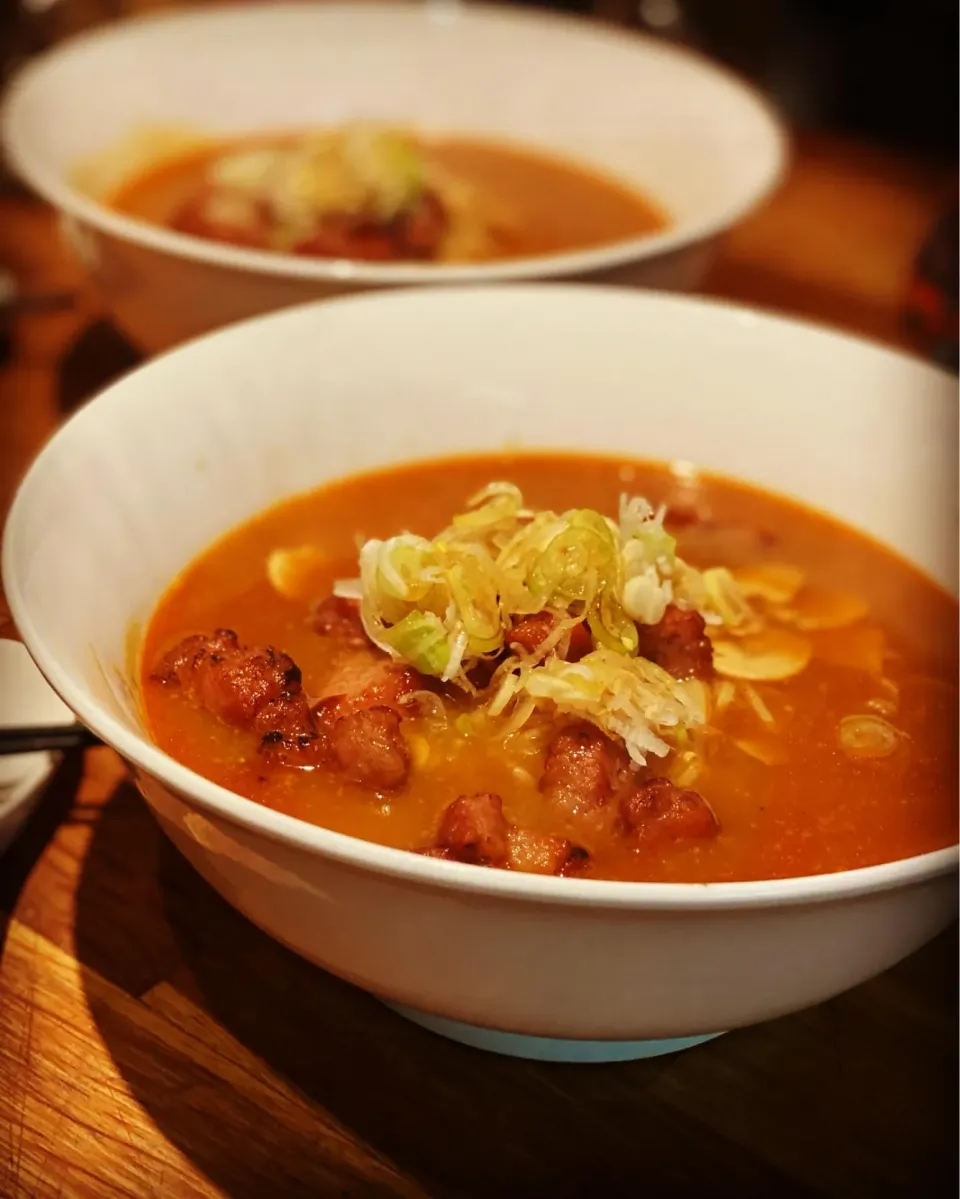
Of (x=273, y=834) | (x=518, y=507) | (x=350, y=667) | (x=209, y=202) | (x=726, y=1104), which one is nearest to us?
(x=273, y=834)

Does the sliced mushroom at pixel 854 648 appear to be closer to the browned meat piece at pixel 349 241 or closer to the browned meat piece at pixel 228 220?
the browned meat piece at pixel 349 241

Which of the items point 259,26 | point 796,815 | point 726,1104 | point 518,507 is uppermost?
point 259,26

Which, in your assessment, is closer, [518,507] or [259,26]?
[518,507]

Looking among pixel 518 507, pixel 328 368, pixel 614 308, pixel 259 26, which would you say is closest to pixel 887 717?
pixel 518 507

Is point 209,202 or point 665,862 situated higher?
point 209,202

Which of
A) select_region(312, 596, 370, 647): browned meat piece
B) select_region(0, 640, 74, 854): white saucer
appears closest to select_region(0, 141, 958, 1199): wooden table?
select_region(0, 640, 74, 854): white saucer

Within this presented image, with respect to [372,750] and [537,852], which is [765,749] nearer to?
[537,852]

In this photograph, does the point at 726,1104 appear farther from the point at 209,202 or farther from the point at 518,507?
the point at 209,202

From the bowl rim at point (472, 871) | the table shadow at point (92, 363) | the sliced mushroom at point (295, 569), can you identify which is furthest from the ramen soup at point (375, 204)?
the bowl rim at point (472, 871)
